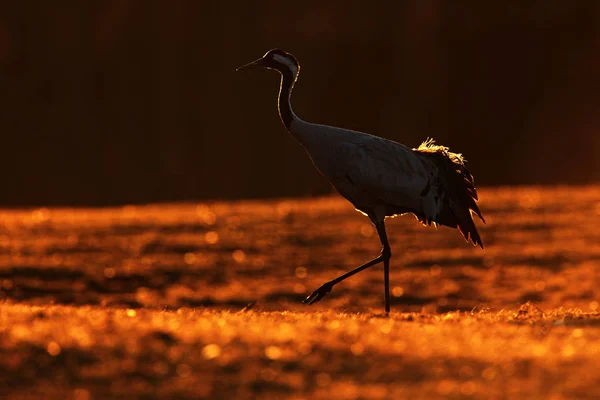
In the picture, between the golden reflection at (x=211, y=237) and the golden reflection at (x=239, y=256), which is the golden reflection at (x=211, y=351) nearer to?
the golden reflection at (x=239, y=256)

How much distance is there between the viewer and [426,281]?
19.9 m

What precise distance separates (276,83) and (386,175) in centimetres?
4978

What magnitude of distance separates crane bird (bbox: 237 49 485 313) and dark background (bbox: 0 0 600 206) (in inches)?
1323

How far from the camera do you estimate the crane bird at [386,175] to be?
484 inches

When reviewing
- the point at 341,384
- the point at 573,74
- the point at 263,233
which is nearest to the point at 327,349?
the point at 341,384

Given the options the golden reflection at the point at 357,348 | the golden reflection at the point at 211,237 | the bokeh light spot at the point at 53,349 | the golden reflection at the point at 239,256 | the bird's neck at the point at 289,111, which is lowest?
the golden reflection at the point at 211,237

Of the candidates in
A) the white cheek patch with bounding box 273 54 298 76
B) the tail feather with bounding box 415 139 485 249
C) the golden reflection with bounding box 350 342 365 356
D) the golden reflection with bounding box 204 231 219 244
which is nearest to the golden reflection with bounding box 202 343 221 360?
the golden reflection with bounding box 350 342 365 356

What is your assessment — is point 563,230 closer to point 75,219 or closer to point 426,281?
point 426,281

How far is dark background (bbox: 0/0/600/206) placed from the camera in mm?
51062

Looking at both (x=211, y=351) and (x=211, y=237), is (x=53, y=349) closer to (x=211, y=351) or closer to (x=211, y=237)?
(x=211, y=351)

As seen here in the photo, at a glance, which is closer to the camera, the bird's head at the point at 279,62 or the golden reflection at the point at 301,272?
the bird's head at the point at 279,62

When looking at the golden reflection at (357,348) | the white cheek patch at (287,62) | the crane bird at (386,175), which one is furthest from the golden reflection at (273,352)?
the white cheek patch at (287,62)

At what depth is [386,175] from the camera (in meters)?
12.3

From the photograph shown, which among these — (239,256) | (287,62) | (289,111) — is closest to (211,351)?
(289,111)
